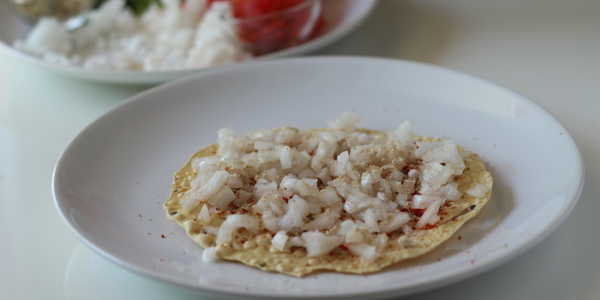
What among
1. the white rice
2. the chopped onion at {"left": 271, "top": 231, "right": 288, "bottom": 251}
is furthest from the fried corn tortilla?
the white rice

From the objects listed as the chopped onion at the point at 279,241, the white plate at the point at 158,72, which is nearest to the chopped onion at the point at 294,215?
the chopped onion at the point at 279,241

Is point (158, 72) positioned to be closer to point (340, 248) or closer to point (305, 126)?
point (305, 126)

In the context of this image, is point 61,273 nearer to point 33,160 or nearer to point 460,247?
point 33,160

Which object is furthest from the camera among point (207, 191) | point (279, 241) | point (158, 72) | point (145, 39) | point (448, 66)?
point (145, 39)

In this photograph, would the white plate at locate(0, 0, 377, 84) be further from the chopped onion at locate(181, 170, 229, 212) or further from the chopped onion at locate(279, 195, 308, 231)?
the chopped onion at locate(279, 195, 308, 231)

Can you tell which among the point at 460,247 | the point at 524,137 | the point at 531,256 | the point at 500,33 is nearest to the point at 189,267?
the point at 460,247

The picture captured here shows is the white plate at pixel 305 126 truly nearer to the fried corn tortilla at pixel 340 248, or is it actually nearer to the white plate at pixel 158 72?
the fried corn tortilla at pixel 340 248

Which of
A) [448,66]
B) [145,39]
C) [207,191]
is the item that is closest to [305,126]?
[207,191]
